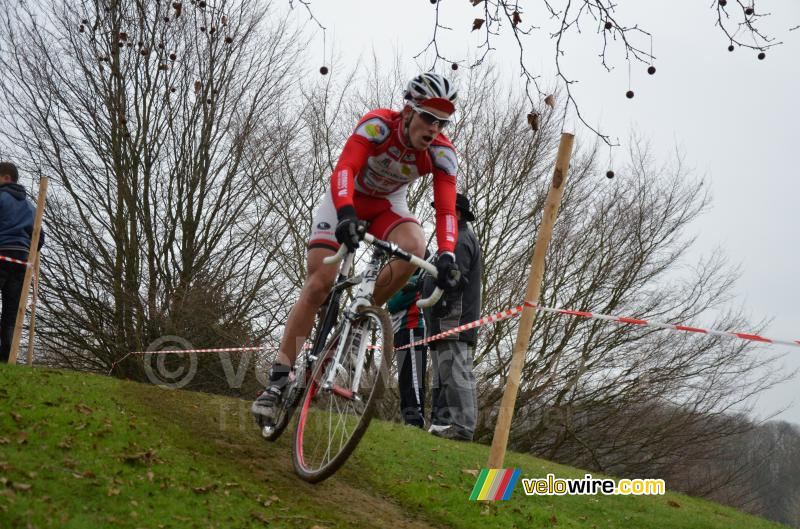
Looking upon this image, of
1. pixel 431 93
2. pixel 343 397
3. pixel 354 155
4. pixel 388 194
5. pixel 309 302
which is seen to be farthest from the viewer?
pixel 388 194

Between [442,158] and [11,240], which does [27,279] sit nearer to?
[11,240]

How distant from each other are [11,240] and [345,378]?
6.36 m

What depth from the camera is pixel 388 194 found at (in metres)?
5.81

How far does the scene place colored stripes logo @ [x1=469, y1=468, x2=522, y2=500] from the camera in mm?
5367

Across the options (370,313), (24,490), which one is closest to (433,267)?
(370,313)

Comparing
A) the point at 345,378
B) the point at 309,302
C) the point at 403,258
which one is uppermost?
the point at 403,258

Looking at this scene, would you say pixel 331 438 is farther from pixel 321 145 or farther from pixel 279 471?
pixel 321 145

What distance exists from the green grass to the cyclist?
0.78 m

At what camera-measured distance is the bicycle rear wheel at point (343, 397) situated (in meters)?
4.57

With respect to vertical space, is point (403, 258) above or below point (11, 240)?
below

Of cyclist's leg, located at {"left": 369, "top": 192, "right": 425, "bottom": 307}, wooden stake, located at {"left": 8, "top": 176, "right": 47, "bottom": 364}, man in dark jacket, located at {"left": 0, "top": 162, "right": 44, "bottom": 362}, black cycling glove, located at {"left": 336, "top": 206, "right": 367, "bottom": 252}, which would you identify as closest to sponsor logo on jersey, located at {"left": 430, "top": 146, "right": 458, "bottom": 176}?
cyclist's leg, located at {"left": 369, "top": 192, "right": 425, "bottom": 307}

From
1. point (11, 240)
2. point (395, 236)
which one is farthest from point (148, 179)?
point (395, 236)

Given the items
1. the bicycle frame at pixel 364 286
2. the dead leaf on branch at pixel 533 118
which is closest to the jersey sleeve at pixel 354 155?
the bicycle frame at pixel 364 286

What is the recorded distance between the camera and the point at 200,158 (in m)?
18.3
